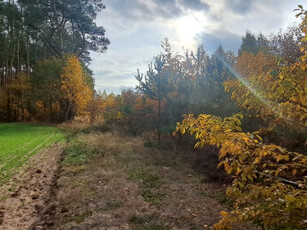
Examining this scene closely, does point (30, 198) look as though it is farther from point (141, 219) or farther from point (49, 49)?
point (49, 49)

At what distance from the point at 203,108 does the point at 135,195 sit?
20.3 ft

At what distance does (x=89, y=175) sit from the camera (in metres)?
7.80

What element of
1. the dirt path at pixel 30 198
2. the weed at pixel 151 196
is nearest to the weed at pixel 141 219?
the weed at pixel 151 196

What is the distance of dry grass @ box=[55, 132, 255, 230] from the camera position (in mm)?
4609

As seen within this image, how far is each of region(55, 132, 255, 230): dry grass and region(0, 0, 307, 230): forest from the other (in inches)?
7.4

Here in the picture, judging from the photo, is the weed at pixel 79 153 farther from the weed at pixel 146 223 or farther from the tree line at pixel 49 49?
the tree line at pixel 49 49

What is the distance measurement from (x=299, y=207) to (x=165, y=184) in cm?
553

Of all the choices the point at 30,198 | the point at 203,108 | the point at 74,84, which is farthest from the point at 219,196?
the point at 74,84

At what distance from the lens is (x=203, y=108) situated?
11.1 metres

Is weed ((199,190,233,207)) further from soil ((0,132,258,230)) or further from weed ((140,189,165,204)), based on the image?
weed ((140,189,165,204))

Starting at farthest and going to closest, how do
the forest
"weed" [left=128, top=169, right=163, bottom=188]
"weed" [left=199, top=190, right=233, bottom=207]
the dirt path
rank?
1. "weed" [left=128, top=169, right=163, bottom=188]
2. "weed" [left=199, top=190, right=233, bottom=207]
3. the dirt path
4. the forest

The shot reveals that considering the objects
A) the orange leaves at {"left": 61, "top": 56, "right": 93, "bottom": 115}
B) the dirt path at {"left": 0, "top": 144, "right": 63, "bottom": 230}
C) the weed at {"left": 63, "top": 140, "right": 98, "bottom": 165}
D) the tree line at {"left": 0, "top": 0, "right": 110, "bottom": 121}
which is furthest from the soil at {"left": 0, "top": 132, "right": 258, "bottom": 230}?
the tree line at {"left": 0, "top": 0, "right": 110, "bottom": 121}

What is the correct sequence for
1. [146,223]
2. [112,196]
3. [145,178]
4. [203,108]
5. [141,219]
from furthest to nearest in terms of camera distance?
[203,108], [145,178], [112,196], [141,219], [146,223]

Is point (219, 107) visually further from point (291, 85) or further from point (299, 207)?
point (299, 207)
